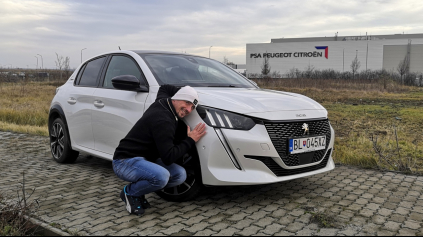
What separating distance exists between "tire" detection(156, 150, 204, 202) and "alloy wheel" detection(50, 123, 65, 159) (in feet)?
8.50

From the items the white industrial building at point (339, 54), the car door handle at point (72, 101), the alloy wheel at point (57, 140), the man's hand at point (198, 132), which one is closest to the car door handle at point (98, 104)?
the car door handle at point (72, 101)

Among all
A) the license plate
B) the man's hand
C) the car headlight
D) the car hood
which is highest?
the car hood

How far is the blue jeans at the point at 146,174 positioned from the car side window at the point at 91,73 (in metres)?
2.06

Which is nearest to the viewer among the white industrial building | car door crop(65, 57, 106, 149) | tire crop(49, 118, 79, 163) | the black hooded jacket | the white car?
the black hooded jacket

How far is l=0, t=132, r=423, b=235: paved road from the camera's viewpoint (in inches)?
134

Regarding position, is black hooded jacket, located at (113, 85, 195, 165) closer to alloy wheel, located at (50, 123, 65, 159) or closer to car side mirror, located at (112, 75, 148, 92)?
car side mirror, located at (112, 75, 148, 92)

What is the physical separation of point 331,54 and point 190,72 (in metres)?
84.7

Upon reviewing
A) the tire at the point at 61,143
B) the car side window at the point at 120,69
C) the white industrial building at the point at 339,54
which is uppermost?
the white industrial building at the point at 339,54

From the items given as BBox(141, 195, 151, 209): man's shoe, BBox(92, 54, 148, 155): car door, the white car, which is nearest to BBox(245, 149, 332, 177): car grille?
the white car

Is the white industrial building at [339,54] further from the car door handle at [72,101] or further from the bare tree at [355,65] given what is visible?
the car door handle at [72,101]

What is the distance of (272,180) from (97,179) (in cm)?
255

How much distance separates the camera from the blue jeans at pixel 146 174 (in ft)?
11.9

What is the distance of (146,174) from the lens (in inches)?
143

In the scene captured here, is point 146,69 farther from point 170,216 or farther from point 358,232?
point 358,232
